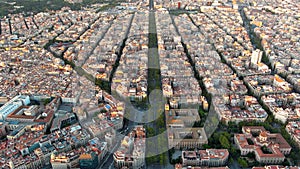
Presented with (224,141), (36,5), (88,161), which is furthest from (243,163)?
(36,5)

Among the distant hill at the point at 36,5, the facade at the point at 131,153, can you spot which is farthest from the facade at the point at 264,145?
the distant hill at the point at 36,5

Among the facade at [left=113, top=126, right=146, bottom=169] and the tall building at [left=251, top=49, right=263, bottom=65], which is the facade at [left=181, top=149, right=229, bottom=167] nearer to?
the facade at [left=113, top=126, right=146, bottom=169]

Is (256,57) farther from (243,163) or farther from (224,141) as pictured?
(243,163)

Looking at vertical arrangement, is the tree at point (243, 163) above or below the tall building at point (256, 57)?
below

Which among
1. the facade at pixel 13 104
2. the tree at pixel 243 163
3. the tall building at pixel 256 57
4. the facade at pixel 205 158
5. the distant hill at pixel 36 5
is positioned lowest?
the tree at pixel 243 163

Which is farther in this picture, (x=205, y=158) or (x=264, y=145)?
(x=264, y=145)

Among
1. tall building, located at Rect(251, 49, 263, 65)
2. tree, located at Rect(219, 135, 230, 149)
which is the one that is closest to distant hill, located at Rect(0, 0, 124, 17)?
tall building, located at Rect(251, 49, 263, 65)

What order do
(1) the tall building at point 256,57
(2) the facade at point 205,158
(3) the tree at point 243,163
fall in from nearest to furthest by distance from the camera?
(2) the facade at point 205,158 → (3) the tree at point 243,163 → (1) the tall building at point 256,57

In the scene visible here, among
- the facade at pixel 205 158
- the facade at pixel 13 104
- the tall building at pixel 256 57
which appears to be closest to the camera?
the facade at pixel 205 158

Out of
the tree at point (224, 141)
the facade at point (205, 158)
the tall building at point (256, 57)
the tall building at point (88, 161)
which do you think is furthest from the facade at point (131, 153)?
the tall building at point (256, 57)

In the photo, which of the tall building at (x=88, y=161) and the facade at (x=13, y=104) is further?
the facade at (x=13, y=104)

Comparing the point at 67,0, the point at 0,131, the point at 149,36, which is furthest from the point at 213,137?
the point at 67,0

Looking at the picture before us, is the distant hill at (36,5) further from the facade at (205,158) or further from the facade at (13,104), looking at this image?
the facade at (205,158)
